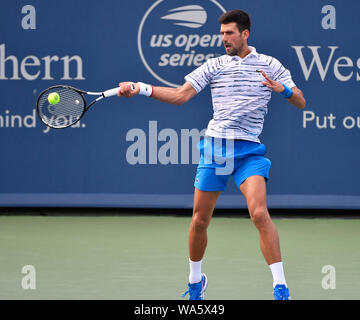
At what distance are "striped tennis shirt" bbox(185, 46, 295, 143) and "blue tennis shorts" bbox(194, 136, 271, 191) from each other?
0.05m

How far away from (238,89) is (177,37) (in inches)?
134

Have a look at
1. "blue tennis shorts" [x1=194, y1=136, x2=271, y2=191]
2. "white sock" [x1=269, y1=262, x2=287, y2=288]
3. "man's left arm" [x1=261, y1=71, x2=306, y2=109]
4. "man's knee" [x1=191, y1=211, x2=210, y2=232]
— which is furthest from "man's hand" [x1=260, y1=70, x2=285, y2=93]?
"white sock" [x1=269, y1=262, x2=287, y2=288]

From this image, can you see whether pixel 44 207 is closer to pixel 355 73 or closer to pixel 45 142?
pixel 45 142

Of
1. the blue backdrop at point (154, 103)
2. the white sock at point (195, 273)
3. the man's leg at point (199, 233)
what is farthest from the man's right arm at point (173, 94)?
the blue backdrop at point (154, 103)

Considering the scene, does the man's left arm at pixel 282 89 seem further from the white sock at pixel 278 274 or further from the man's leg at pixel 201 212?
the white sock at pixel 278 274

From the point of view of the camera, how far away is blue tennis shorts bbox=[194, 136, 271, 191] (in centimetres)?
498

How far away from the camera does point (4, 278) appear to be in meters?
5.66

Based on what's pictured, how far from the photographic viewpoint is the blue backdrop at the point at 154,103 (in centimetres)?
830

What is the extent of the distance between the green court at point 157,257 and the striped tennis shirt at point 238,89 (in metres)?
1.00

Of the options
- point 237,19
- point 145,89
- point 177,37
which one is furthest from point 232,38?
point 177,37

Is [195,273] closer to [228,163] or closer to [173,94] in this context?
[228,163]

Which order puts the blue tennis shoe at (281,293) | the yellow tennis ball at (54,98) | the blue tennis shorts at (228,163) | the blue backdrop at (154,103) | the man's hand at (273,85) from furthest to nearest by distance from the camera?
1. the blue backdrop at (154,103)
2. the yellow tennis ball at (54,98)
3. the blue tennis shorts at (228,163)
4. the man's hand at (273,85)
5. the blue tennis shoe at (281,293)

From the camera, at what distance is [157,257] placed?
21.4 feet

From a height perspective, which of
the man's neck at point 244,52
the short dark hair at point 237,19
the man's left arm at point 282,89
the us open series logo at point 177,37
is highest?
the us open series logo at point 177,37
